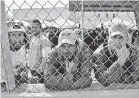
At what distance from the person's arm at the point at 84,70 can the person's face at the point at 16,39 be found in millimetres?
362

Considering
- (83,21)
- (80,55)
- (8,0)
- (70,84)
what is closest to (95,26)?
(83,21)

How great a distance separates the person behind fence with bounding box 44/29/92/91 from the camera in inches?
57.4

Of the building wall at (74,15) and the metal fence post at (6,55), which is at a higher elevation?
the building wall at (74,15)

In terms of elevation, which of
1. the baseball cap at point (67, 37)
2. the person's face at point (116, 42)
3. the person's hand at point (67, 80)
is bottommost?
the person's hand at point (67, 80)

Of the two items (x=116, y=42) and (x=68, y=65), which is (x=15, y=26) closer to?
(x=68, y=65)

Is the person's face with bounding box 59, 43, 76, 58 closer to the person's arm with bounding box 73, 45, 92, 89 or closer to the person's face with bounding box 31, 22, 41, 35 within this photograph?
the person's arm with bounding box 73, 45, 92, 89

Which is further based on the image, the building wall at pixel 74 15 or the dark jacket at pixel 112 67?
the dark jacket at pixel 112 67

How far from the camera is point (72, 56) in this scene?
1.49m

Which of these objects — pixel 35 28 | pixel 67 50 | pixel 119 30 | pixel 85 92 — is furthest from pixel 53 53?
pixel 119 30

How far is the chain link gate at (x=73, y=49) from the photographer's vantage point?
1395 millimetres

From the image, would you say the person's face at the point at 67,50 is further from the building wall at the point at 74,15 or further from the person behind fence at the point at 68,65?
the building wall at the point at 74,15

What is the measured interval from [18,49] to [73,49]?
0.32m

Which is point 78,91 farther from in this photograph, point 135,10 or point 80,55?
point 135,10

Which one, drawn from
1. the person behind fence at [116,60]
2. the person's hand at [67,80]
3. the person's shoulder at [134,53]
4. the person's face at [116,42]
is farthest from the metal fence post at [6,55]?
the person's shoulder at [134,53]
